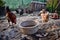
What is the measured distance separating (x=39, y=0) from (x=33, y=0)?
0.13m

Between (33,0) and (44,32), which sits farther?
(33,0)

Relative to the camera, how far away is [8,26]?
3232 mm

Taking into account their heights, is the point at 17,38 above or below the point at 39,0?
below

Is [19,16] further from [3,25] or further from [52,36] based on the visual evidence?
[52,36]

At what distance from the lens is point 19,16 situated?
12.1ft

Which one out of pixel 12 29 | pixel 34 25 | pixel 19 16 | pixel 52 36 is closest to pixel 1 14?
pixel 19 16

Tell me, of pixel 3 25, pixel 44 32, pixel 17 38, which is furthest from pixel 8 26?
pixel 44 32

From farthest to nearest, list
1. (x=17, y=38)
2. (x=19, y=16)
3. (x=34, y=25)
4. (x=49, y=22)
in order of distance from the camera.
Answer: (x=19, y=16), (x=49, y=22), (x=34, y=25), (x=17, y=38)

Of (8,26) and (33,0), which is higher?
(33,0)

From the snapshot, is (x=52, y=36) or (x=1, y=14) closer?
(x=52, y=36)

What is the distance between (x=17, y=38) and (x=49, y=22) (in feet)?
2.52

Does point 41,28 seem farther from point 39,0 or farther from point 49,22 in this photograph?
point 39,0

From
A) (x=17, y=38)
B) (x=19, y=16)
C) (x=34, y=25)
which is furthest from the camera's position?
(x=19, y=16)

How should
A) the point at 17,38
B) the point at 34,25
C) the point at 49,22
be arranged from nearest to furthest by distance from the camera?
the point at 17,38
the point at 34,25
the point at 49,22
